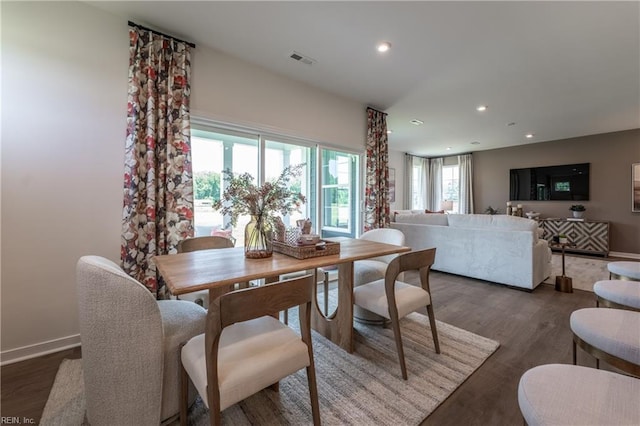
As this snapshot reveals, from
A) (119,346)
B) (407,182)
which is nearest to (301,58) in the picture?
(119,346)

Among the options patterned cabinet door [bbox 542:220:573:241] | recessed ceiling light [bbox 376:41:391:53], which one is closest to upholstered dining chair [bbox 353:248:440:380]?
recessed ceiling light [bbox 376:41:391:53]

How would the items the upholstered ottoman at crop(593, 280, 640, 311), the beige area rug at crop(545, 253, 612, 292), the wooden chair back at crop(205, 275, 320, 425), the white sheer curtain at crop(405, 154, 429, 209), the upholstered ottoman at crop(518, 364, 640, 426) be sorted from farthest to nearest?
the white sheer curtain at crop(405, 154, 429, 209) < the beige area rug at crop(545, 253, 612, 292) < the upholstered ottoman at crop(593, 280, 640, 311) < the wooden chair back at crop(205, 275, 320, 425) < the upholstered ottoman at crop(518, 364, 640, 426)

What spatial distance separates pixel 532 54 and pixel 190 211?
3742 millimetres

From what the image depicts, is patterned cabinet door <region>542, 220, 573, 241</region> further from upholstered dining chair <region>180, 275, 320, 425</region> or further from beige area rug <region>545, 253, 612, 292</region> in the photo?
upholstered dining chair <region>180, 275, 320, 425</region>

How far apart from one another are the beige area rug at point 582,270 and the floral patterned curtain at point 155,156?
481 centimetres

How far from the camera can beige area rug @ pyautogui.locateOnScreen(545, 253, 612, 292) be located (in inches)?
146

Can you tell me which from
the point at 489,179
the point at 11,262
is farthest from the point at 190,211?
the point at 489,179

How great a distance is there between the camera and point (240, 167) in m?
3.17

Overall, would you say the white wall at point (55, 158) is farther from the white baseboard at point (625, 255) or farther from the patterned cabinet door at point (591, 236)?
the white baseboard at point (625, 255)

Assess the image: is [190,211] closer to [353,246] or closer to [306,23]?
[353,246]

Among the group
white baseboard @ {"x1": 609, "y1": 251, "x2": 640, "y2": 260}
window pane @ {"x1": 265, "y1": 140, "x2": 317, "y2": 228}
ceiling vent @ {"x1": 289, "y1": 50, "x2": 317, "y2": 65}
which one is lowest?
white baseboard @ {"x1": 609, "y1": 251, "x2": 640, "y2": 260}

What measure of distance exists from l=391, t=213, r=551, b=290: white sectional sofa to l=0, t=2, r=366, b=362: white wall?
4.15 m

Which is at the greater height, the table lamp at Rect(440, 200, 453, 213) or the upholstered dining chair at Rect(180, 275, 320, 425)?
the table lamp at Rect(440, 200, 453, 213)

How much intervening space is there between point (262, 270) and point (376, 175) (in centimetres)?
332
